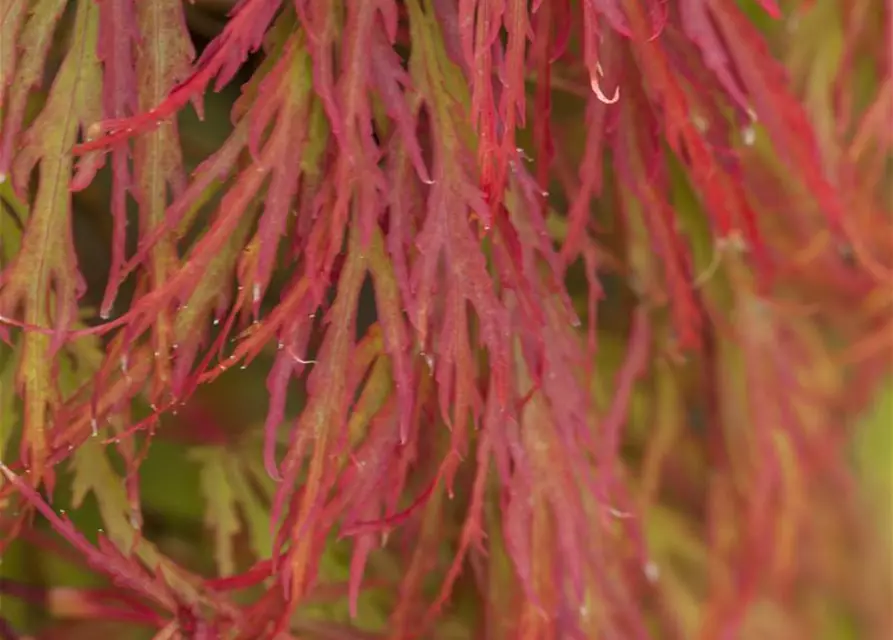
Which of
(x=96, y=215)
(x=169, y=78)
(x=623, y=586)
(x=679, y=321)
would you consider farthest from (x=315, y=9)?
(x=623, y=586)

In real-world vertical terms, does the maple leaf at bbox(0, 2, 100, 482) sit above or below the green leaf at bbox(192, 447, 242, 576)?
above

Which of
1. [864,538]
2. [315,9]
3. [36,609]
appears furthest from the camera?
[864,538]

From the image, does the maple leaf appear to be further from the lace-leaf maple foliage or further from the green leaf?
the green leaf

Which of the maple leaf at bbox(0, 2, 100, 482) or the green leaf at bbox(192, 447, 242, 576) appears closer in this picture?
the maple leaf at bbox(0, 2, 100, 482)

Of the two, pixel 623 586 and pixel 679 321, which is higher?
pixel 679 321

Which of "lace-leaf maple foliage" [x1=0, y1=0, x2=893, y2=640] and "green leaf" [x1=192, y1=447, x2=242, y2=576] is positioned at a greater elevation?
"lace-leaf maple foliage" [x1=0, y1=0, x2=893, y2=640]

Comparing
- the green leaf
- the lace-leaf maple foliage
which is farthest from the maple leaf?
the green leaf

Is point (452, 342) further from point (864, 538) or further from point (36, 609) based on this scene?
point (864, 538)

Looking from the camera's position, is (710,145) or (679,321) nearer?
(710,145)

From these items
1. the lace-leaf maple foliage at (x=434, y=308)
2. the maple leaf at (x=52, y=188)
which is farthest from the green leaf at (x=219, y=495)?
the maple leaf at (x=52, y=188)
